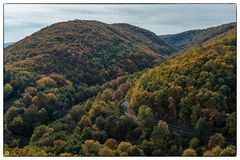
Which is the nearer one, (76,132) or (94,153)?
(94,153)

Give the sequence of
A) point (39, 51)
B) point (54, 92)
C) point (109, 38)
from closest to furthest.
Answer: point (54, 92) → point (39, 51) → point (109, 38)

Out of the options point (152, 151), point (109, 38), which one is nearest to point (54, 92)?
point (152, 151)

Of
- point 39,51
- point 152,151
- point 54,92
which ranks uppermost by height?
point 39,51

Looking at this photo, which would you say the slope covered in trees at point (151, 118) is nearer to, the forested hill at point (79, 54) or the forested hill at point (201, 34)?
the forested hill at point (201, 34)

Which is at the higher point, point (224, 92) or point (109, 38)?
point (109, 38)

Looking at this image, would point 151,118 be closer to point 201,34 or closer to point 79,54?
point 201,34

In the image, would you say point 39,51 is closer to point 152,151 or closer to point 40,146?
point 40,146

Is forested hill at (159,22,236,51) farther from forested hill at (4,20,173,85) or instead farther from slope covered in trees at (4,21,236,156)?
forested hill at (4,20,173,85)
